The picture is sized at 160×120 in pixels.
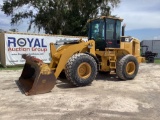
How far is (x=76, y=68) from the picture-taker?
816 cm

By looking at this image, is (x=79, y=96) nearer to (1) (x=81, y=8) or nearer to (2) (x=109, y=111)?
(2) (x=109, y=111)

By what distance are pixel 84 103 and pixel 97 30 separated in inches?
176

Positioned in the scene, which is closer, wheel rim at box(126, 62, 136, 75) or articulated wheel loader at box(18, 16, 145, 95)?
articulated wheel loader at box(18, 16, 145, 95)

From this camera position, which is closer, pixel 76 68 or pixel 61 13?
pixel 76 68

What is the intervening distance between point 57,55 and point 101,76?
10.4ft

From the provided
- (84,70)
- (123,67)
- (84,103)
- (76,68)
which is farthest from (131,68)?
(84,103)

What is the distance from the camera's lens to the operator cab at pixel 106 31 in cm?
982

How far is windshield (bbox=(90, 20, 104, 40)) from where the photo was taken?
9886 millimetres

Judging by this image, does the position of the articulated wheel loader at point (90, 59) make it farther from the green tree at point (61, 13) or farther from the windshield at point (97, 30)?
the green tree at point (61, 13)

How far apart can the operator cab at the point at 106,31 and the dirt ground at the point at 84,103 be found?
2.01m

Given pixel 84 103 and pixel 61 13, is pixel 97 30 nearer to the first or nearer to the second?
pixel 84 103

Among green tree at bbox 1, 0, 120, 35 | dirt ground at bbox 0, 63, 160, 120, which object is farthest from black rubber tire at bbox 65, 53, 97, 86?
green tree at bbox 1, 0, 120, 35

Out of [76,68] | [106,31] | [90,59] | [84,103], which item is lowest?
[84,103]

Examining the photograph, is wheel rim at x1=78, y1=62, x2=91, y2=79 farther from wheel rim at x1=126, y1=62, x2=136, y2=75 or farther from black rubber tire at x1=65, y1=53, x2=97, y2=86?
wheel rim at x1=126, y1=62, x2=136, y2=75
